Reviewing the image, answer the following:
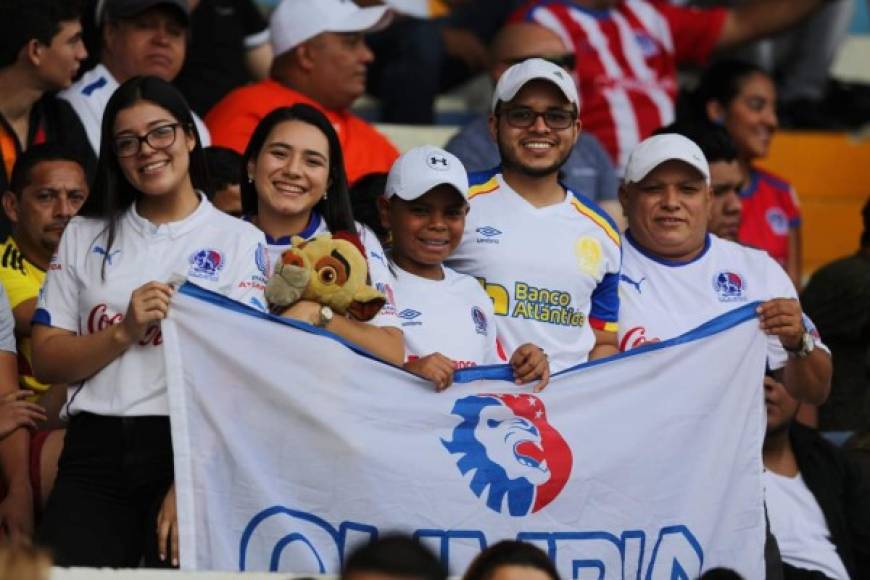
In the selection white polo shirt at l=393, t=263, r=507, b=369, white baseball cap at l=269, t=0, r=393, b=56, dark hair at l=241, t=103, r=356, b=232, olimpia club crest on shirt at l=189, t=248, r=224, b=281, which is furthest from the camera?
white baseball cap at l=269, t=0, r=393, b=56

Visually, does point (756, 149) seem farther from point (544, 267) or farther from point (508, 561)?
point (508, 561)

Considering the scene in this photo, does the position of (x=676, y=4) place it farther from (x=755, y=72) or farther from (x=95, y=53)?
(x=95, y=53)

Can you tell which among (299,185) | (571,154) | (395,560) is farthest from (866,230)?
(395,560)

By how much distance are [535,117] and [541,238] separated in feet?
1.47

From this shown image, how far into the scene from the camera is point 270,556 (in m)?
5.31

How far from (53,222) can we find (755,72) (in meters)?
4.11

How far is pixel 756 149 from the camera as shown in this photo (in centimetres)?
906

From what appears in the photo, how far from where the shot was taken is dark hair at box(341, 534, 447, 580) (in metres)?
3.54

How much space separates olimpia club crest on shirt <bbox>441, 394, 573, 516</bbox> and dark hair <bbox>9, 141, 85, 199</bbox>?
192 centimetres

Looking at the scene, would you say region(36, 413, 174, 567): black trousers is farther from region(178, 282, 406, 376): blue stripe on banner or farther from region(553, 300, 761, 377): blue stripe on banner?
region(553, 300, 761, 377): blue stripe on banner

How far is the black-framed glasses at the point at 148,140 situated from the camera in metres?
5.48

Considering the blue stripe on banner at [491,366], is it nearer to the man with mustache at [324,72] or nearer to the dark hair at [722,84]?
the man with mustache at [324,72]

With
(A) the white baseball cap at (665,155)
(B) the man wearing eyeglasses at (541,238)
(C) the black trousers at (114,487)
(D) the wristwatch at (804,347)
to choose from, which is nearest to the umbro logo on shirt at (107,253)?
(C) the black trousers at (114,487)

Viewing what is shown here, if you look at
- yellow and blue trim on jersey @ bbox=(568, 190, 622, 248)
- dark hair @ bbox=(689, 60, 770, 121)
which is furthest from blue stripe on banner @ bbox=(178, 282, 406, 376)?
dark hair @ bbox=(689, 60, 770, 121)
